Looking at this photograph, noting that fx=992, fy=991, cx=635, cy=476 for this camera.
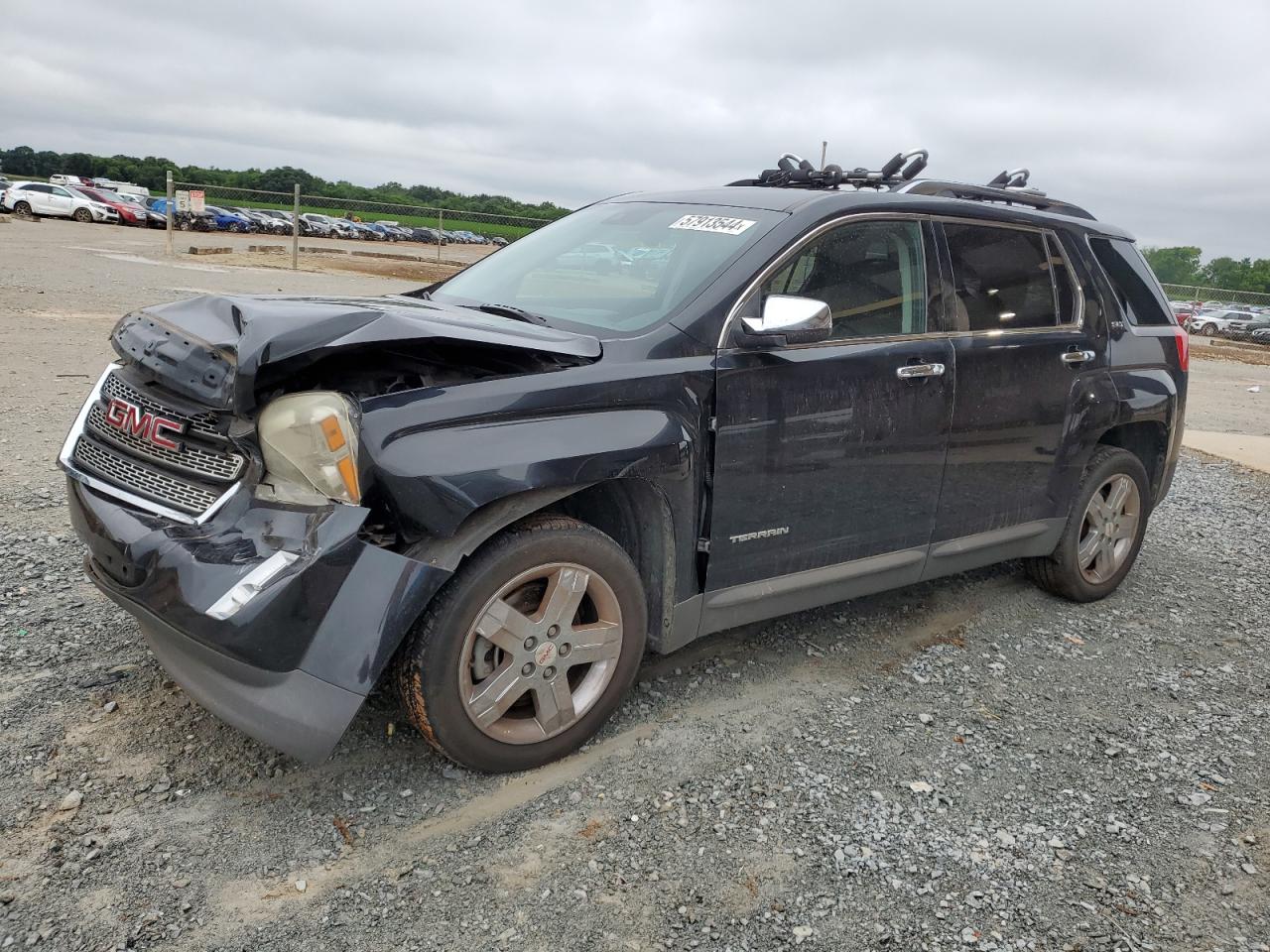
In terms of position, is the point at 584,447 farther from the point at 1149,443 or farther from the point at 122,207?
the point at 122,207

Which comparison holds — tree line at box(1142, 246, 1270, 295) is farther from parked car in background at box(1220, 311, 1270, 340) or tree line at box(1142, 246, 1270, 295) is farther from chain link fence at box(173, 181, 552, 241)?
chain link fence at box(173, 181, 552, 241)

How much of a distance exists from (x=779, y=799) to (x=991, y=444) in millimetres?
1866

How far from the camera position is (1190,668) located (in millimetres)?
4340

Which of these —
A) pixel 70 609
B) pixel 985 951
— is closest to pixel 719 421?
pixel 985 951

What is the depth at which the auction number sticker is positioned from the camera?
3582mm

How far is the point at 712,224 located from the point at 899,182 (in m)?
1.20

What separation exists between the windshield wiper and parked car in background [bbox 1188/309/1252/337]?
42.7 m

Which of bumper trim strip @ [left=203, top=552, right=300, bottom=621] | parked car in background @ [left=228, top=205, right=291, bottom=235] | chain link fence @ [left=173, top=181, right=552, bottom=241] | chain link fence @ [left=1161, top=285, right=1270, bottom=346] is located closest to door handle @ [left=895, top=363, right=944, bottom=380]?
bumper trim strip @ [left=203, top=552, right=300, bottom=621]

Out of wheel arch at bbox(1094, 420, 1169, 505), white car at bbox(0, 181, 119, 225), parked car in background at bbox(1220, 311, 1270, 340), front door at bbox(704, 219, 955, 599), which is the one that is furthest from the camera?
white car at bbox(0, 181, 119, 225)

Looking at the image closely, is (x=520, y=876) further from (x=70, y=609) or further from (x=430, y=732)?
(x=70, y=609)

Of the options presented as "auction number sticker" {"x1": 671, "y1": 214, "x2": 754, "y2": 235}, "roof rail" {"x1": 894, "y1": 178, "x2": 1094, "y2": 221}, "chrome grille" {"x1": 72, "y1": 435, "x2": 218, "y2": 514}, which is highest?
"roof rail" {"x1": 894, "y1": 178, "x2": 1094, "y2": 221}

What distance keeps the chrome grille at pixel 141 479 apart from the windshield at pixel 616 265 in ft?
4.30

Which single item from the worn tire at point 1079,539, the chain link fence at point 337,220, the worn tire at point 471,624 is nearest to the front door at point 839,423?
the worn tire at point 471,624

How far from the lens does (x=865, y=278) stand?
12.3ft
